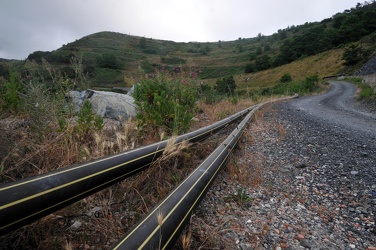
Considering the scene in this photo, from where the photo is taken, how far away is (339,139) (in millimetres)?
4355

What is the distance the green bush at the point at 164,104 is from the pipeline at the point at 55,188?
1266mm

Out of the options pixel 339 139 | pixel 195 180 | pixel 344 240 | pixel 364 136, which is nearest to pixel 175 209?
pixel 195 180

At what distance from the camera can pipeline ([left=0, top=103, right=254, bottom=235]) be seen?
0.86 m

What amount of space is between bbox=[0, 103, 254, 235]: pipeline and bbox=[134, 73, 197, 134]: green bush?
1266 millimetres

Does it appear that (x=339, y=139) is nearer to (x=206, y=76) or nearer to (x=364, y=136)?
(x=364, y=136)

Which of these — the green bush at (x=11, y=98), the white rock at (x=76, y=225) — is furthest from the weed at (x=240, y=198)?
the green bush at (x=11, y=98)

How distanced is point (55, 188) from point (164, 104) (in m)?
2.43

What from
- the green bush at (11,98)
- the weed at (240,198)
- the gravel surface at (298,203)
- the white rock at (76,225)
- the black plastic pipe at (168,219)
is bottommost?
the gravel surface at (298,203)

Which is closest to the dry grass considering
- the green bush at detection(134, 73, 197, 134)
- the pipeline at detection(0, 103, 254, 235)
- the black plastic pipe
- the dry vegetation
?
the green bush at detection(134, 73, 197, 134)

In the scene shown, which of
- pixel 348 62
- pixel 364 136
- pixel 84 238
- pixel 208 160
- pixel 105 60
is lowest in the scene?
pixel 364 136

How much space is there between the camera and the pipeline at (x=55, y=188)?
0.86 m

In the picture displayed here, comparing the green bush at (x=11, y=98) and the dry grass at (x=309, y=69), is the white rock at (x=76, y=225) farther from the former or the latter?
the dry grass at (x=309, y=69)

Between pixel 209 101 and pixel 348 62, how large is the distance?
52.7 meters

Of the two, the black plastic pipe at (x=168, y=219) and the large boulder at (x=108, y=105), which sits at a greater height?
the large boulder at (x=108, y=105)
